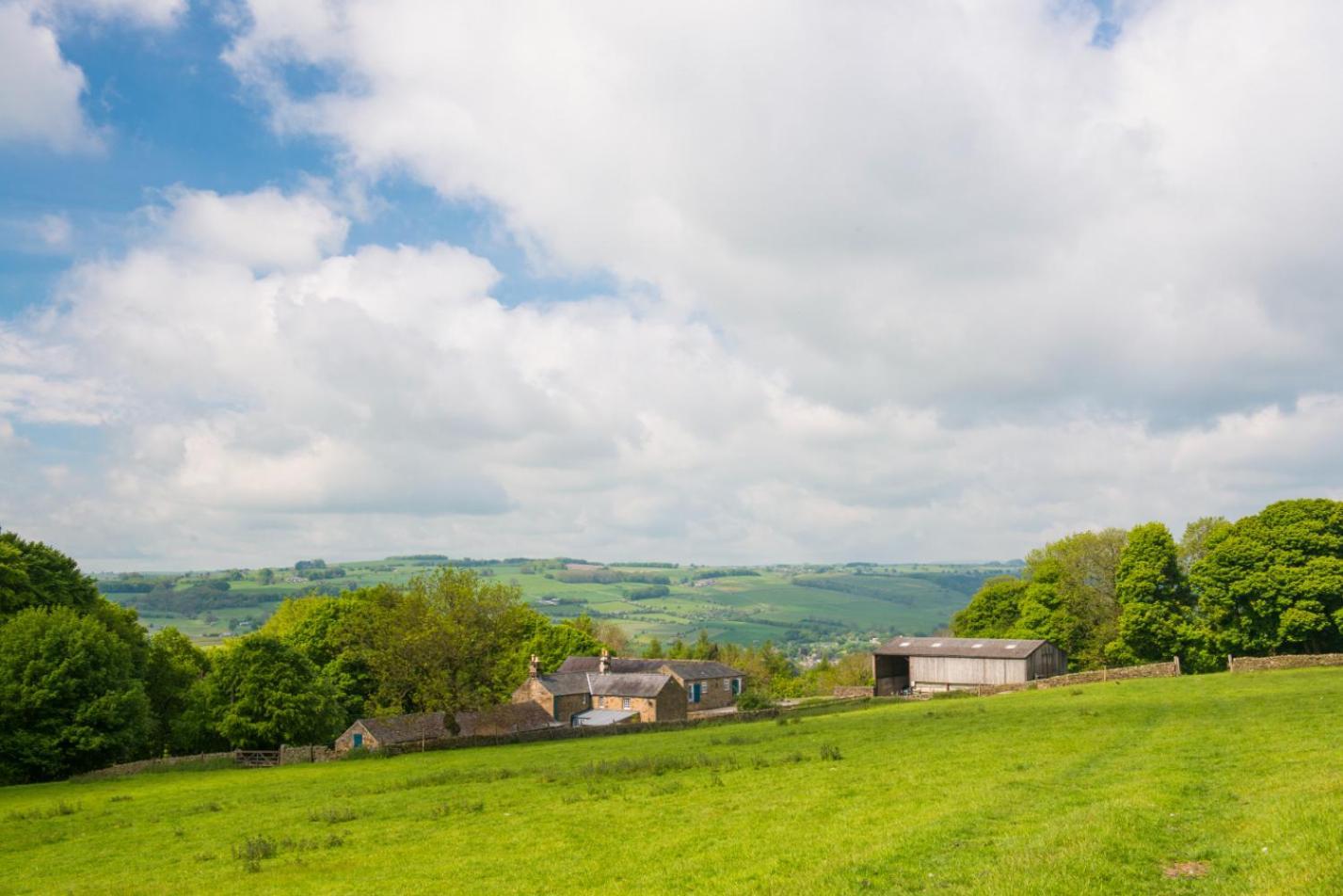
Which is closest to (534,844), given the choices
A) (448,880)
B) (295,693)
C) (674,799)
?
(448,880)

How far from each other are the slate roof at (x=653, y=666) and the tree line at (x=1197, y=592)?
3666 centimetres

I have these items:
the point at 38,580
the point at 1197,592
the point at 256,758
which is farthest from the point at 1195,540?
the point at 38,580

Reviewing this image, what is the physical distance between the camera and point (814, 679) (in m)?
133

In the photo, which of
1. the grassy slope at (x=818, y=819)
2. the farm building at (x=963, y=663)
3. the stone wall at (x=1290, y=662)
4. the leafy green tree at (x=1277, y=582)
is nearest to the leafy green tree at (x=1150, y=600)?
the leafy green tree at (x=1277, y=582)

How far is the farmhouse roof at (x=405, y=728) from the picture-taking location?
2589 inches

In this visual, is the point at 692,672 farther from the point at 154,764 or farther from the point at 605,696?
the point at 154,764

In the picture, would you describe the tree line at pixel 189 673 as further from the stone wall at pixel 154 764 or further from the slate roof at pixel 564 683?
the slate roof at pixel 564 683

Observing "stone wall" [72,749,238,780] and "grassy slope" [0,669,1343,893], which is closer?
"grassy slope" [0,669,1343,893]

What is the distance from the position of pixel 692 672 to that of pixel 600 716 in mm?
18176

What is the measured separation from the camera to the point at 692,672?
339 ft

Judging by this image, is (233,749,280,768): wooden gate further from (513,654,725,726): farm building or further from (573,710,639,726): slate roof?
(573,710,639,726): slate roof

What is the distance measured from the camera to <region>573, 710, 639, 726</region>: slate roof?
8650 cm

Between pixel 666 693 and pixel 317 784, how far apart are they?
52.2 metres

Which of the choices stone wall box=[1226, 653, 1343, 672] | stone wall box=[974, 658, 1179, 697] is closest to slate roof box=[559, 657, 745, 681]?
stone wall box=[974, 658, 1179, 697]
